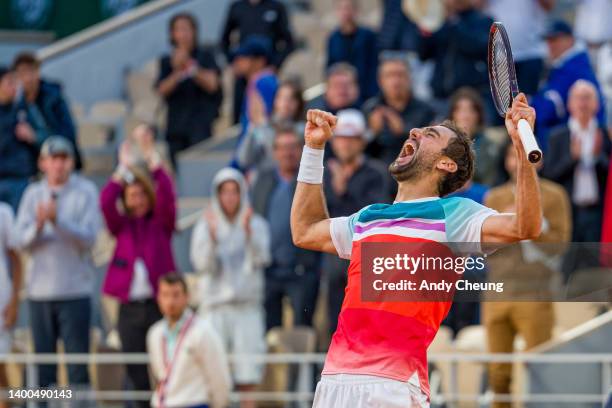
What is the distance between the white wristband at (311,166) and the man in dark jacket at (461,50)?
6655 millimetres

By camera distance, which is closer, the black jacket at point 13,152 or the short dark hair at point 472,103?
the short dark hair at point 472,103

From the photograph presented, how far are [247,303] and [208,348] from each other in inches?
32.5

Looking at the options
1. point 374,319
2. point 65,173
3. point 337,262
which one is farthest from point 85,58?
point 374,319

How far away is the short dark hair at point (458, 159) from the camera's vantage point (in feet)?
18.7

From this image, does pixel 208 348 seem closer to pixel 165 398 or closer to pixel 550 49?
pixel 165 398

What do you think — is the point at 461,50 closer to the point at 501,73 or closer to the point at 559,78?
the point at 559,78

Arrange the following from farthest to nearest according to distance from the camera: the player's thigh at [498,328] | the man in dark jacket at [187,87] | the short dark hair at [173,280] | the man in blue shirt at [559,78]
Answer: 1. the man in dark jacket at [187,87]
2. the man in blue shirt at [559,78]
3. the short dark hair at [173,280]
4. the player's thigh at [498,328]

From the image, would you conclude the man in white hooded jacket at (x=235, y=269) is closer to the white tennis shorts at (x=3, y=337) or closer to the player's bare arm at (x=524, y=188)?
the white tennis shorts at (x=3, y=337)

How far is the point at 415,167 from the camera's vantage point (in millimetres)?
5695

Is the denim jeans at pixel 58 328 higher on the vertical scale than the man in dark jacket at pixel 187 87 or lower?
lower

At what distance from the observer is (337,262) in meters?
10.6

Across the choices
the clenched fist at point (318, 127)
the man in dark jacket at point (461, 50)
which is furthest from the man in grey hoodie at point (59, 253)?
the clenched fist at point (318, 127)

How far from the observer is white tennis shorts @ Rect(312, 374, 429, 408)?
5621 millimetres

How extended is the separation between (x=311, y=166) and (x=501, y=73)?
2.63 feet
